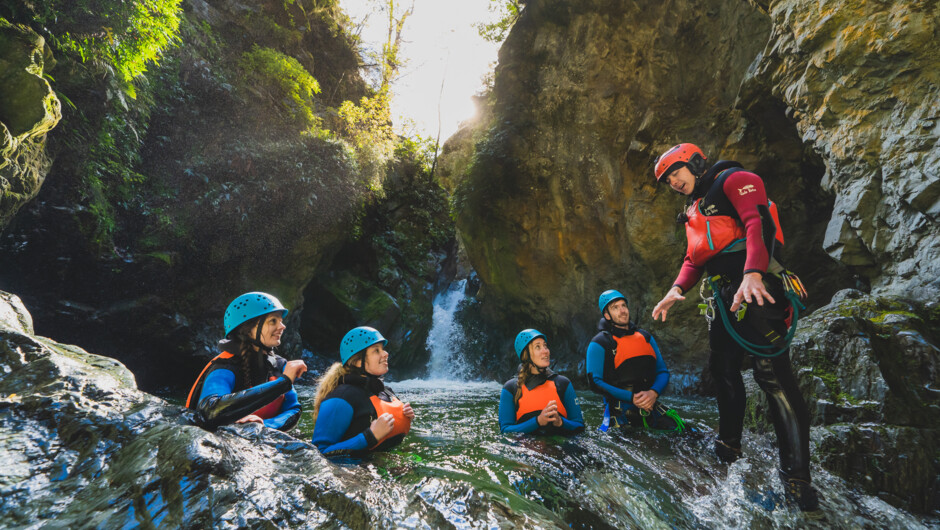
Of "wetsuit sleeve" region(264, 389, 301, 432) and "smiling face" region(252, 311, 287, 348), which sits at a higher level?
"smiling face" region(252, 311, 287, 348)

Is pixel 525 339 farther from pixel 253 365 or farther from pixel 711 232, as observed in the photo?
pixel 253 365

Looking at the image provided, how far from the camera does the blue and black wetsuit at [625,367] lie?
14.7 feet

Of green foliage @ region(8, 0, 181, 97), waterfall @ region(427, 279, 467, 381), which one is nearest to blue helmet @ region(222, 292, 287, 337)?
green foliage @ region(8, 0, 181, 97)

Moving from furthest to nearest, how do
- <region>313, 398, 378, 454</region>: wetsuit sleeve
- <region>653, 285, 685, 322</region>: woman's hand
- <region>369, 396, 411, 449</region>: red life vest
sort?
<region>369, 396, 411, 449</region>: red life vest
<region>313, 398, 378, 454</region>: wetsuit sleeve
<region>653, 285, 685, 322</region>: woman's hand

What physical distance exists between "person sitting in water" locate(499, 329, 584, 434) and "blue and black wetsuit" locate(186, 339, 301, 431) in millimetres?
2032

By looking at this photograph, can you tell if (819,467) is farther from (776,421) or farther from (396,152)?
(396,152)

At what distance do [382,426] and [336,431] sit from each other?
1.20 feet

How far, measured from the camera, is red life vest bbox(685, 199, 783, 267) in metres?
2.77

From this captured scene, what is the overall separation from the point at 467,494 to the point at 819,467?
2.48 metres

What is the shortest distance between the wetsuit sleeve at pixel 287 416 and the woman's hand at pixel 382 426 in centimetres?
77

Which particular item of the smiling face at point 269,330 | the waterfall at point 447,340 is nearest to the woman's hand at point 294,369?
the smiling face at point 269,330

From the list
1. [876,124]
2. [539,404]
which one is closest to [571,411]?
[539,404]

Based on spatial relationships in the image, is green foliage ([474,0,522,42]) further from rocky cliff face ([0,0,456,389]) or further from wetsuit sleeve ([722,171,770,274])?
wetsuit sleeve ([722,171,770,274])

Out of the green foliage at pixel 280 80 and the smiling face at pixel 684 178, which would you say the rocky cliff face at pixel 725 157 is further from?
the green foliage at pixel 280 80
